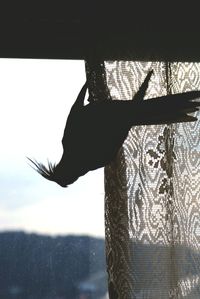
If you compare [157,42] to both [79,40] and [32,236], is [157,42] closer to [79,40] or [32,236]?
[79,40]

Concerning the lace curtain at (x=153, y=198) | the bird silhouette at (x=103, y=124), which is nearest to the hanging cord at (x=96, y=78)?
the lace curtain at (x=153, y=198)

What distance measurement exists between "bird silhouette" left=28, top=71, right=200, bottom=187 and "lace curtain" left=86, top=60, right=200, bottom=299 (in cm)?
27

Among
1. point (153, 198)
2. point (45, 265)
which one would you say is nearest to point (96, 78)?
point (153, 198)

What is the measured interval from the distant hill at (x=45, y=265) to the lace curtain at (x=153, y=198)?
164 mm

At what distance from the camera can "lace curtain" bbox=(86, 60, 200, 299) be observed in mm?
1128

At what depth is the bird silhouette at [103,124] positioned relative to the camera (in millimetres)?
839

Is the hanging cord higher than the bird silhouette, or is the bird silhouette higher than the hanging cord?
the hanging cord

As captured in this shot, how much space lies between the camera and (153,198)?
3.84ft

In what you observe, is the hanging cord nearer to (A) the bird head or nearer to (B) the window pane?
(B) the window pane

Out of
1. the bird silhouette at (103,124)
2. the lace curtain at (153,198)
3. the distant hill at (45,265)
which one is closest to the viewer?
the bird silhouette at (103,124)

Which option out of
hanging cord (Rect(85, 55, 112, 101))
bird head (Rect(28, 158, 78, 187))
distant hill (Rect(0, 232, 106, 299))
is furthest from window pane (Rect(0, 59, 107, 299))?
bird head (Rect(28, 158, 78, 187))

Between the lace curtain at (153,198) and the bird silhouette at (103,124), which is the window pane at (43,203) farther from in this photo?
the bird silhouette at (103,124)

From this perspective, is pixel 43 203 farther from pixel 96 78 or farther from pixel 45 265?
pixel 96 78

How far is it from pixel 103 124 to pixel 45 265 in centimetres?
54
